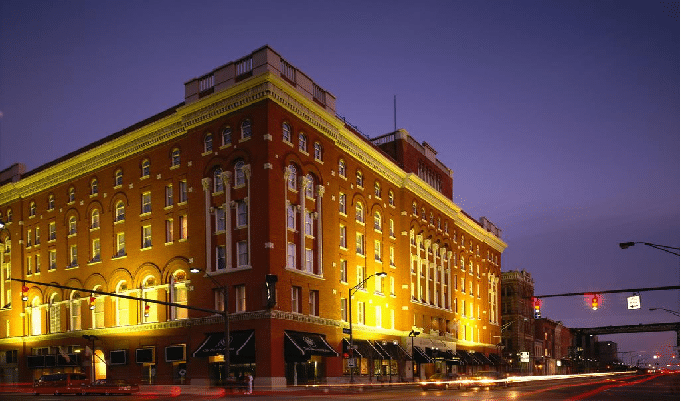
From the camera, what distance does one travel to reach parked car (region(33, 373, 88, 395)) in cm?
4912

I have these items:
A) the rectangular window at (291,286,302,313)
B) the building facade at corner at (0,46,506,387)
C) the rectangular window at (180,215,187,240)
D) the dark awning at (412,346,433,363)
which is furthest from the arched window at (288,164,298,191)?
the dark awning at (412,346,433,363)

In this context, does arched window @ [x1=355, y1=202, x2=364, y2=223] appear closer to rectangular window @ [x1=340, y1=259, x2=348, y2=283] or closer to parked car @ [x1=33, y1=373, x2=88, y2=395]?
rectangular window @ [x1=340, y1=259, x2=348, y2=283]

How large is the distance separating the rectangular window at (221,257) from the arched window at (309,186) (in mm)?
7809

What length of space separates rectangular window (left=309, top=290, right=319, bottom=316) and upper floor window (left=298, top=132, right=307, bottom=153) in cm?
1108

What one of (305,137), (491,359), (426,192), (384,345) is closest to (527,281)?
(491,359)

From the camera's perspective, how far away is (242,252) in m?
53.5

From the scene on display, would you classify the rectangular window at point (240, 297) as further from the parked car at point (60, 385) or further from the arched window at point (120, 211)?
the arched window at point (120, 211)

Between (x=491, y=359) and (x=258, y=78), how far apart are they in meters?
59.6

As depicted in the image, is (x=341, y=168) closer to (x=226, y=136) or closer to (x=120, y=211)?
(x=226, y=136)

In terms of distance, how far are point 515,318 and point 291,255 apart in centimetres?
7431

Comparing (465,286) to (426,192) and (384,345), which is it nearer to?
(426,192)

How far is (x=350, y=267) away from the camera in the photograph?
6244cm

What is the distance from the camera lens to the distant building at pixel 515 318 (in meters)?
120

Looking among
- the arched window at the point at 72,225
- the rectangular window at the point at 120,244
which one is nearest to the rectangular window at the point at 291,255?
the rectangular window at the point at 120,244
